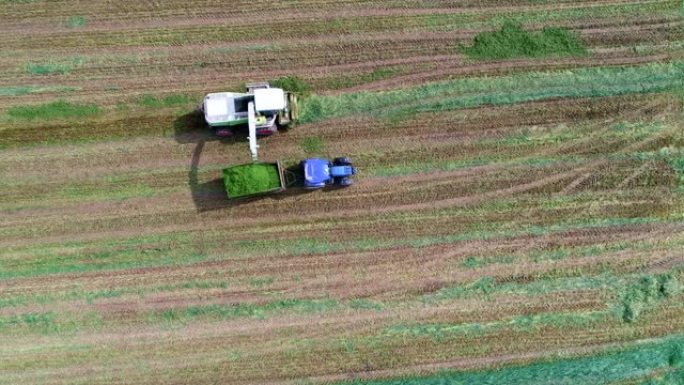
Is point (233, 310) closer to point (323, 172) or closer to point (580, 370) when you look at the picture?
point (323, 172)

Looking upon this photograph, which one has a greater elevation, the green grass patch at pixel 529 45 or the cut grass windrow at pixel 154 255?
the green grass patch at pixel 529 45

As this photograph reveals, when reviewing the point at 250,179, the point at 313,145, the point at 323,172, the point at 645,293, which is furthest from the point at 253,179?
the point at 645,293

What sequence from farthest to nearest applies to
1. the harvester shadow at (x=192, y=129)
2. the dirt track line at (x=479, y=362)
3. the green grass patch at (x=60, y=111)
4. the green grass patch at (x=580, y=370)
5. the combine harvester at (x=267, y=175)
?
the green grass patch at (x=60, y=111)
the harvester shadow at (x=192, y=129)
the dirt track line at (x=479, y=362)
the green grass patch at (x=580, y=370)
the combine harvester at (x=267, y=175)

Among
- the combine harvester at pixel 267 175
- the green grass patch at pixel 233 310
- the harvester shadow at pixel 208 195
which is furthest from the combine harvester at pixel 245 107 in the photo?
the green grass patch at pixel 233 310

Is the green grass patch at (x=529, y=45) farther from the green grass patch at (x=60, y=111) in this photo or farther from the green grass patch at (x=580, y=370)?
the green grass patch at (x=60, y=111)

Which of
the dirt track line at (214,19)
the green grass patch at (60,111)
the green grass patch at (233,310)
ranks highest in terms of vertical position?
the dirt track line at (214,19)

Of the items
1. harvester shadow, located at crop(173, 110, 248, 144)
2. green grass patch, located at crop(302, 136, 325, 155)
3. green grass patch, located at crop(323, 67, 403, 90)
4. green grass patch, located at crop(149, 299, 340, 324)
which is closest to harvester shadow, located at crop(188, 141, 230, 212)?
harvester shadow, located at crop(173, 110, 248, 144)

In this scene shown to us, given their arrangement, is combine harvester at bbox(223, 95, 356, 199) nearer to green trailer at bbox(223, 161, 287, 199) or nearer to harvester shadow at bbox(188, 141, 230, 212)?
green trailer at bbox(223, 161, 287, 199)

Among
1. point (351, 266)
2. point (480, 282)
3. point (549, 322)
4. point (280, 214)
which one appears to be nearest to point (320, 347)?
point (351, 266)
